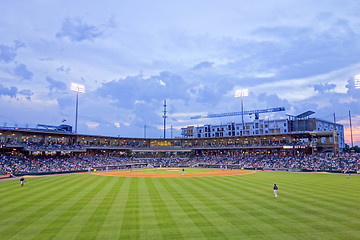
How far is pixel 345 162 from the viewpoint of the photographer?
5219 cm

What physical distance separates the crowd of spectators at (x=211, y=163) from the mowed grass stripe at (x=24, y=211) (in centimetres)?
2893

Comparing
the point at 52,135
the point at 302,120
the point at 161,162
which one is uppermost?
the point at 302,120

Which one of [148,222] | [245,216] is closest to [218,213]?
[245,216]

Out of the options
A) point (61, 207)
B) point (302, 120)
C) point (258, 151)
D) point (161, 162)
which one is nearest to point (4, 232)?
point (61, 207)

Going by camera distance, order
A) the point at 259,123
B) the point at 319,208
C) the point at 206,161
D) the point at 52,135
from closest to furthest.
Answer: the point at 319,208 → the point at 52,135 → the point at 206,161 → the point at 259,123

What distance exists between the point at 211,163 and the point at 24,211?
62.0 m

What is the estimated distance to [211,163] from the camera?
75.2m

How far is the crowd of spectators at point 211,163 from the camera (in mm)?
49344

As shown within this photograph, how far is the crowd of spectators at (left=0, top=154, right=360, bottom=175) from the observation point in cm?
4934

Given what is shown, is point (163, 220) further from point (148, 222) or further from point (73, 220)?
point (73, 220)

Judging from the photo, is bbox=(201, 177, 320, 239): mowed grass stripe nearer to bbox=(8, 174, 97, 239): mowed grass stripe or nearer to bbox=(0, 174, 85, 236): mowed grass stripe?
bbox=(8, 174, 97, 239): mowed grass stripe

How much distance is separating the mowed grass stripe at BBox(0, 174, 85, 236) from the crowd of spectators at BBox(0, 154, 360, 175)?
2893 cm

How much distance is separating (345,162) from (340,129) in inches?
2935

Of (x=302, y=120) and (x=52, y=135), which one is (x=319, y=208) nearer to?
(x=52, y=135)
